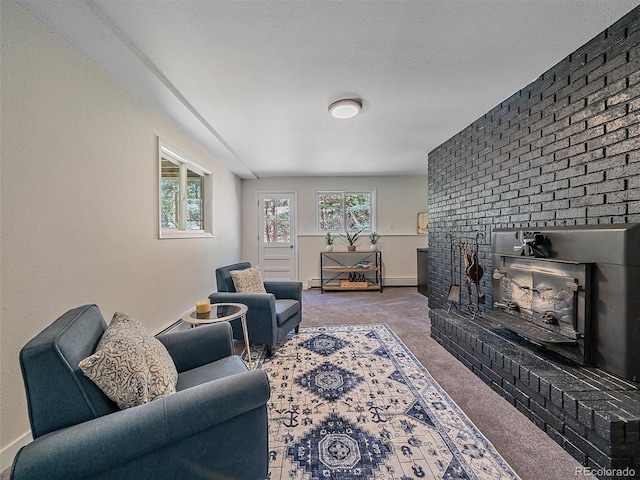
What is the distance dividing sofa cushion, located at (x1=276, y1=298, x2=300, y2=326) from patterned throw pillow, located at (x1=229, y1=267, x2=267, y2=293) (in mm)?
279

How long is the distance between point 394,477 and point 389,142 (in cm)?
343

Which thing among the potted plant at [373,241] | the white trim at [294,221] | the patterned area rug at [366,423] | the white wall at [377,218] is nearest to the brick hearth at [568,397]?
the patterned area rug at [366,423]

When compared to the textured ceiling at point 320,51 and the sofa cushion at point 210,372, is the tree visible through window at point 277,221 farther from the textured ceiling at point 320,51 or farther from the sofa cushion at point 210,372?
the sofa cushion at point 210,372

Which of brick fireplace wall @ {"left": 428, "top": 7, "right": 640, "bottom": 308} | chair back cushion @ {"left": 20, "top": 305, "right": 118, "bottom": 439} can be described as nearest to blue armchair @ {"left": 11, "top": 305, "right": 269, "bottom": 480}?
chair back cushion @ {"left": 20, "top": 305, "right": 118, "bottom": 439}

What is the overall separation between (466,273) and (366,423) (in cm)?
183

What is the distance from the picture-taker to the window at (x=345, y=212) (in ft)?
19.6

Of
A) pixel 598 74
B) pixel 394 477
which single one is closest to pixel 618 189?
pixel 598 74

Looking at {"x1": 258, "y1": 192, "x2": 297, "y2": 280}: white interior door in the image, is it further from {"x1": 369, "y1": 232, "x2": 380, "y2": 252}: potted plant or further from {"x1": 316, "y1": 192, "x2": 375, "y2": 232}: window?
{"x1": 369, "y1": 232, "x2": 380, "y2": 252}: potted plant

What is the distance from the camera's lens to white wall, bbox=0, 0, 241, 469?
1.38 m

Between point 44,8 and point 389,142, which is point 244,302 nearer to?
point 44,8

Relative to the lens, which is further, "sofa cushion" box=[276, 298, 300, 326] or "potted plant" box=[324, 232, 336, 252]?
"potted plant" box=[324, 232, 336, 252]

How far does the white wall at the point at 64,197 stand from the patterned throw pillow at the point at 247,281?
695 mm

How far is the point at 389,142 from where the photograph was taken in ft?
12.2

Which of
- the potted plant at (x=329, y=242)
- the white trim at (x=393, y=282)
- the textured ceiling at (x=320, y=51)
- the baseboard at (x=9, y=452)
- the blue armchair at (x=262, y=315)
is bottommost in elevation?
the baseboard at (x=9, y=452)
